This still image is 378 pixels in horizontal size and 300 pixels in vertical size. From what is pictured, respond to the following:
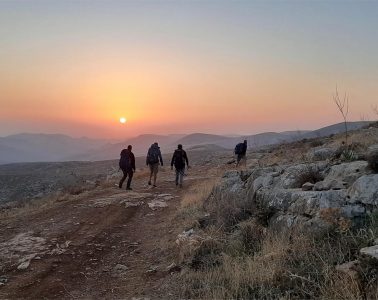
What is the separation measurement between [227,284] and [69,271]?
3712mm

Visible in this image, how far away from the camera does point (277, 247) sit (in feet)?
20.0

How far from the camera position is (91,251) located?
9.14 metres

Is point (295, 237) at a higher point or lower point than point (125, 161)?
lower

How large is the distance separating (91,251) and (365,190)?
6060 mm

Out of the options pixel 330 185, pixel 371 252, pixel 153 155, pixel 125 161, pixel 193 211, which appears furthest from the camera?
pixel 153 155

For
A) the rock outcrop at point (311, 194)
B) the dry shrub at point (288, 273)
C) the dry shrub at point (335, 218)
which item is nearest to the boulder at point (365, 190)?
the rock outcrop at point (311, 194)

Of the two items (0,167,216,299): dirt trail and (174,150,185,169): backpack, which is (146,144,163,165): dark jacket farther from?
(0,167,216,299): dirt trail

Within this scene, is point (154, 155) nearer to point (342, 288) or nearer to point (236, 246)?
point (236, 246)

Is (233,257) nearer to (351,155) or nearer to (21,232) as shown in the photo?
(351,155)

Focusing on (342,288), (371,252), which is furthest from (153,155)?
(342,288)

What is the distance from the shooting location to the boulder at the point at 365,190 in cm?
622

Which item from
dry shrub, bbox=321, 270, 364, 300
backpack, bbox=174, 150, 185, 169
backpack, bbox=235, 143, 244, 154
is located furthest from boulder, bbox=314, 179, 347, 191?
backpack, bbox=235, 143, 244, 154

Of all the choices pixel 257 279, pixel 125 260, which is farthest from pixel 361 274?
pixel 125 260

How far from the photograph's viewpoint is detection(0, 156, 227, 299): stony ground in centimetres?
696
